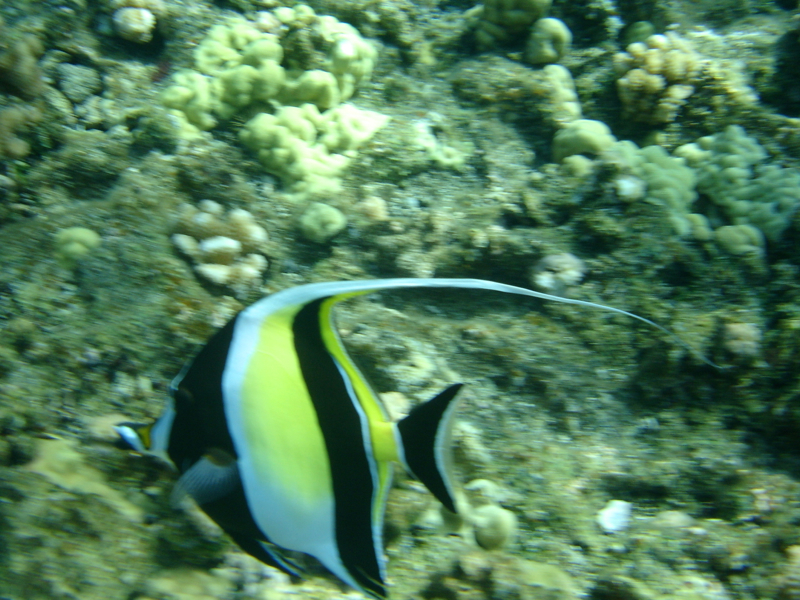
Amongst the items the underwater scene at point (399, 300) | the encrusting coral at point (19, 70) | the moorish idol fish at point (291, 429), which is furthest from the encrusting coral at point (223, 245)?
the encrusting coral at point (19, 70)

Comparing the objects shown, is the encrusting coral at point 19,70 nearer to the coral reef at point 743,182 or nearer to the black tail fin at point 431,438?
the black tail fin at point 431,438

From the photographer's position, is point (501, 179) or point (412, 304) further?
point (501, 179)

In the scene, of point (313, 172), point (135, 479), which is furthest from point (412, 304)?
point (135, 479)

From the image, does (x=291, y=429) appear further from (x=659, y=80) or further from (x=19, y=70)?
(x=19, y=70)

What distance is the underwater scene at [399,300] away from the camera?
999 millimetres

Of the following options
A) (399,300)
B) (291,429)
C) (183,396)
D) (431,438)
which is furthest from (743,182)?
(183,396)

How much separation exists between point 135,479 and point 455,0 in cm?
363

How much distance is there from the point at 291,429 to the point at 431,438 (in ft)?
0.93

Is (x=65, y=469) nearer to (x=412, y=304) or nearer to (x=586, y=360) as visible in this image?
(x=412, y=304)

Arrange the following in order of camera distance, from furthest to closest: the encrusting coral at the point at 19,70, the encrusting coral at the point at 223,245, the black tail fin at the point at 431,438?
the encrusting coral at the point at 19,70 → the encrusting coral at the point at 223,245 → the black tail fin at the point at 431,438

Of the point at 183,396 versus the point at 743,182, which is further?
the point at 743,182

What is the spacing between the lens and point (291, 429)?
95 cm

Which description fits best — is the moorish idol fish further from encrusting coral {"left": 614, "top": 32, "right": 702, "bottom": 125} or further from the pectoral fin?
encrusting coral {"left": 614, "top": 32, "right": 702, "bottom": 125}

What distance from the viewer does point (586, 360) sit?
1.96 m
